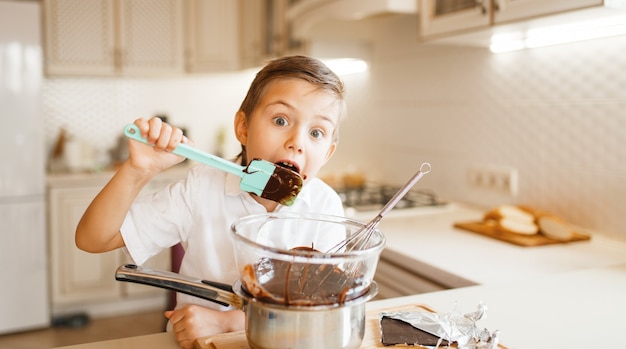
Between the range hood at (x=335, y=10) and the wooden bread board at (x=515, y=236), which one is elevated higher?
the range hood at (x=335, y=10)

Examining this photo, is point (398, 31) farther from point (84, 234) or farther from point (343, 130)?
point (84, 234)

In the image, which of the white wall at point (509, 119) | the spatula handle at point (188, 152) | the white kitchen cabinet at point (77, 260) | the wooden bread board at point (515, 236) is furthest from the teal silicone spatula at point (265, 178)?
the white kitchen cabinet at point (77, 260)

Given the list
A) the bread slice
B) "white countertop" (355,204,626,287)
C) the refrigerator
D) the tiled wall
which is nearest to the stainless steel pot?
"white countertop" (355,204,626,287)

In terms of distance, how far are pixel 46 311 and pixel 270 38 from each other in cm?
190

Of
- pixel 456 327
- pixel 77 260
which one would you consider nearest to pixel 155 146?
pixel 456 327

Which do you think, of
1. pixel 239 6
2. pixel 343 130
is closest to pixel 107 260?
pixel 343 130

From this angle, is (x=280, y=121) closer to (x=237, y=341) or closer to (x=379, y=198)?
(x=237, y=341)

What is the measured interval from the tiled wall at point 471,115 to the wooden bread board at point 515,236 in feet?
0.41

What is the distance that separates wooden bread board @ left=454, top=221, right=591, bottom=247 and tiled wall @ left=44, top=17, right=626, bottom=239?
4.9 inches

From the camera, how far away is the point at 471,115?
2.14 meters

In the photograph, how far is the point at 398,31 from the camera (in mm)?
2555

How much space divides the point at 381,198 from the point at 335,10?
77 cm

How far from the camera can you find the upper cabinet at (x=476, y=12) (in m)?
1.34

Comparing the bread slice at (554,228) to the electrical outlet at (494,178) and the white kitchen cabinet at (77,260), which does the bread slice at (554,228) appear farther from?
the white kitchen cabinet at (77,260)
